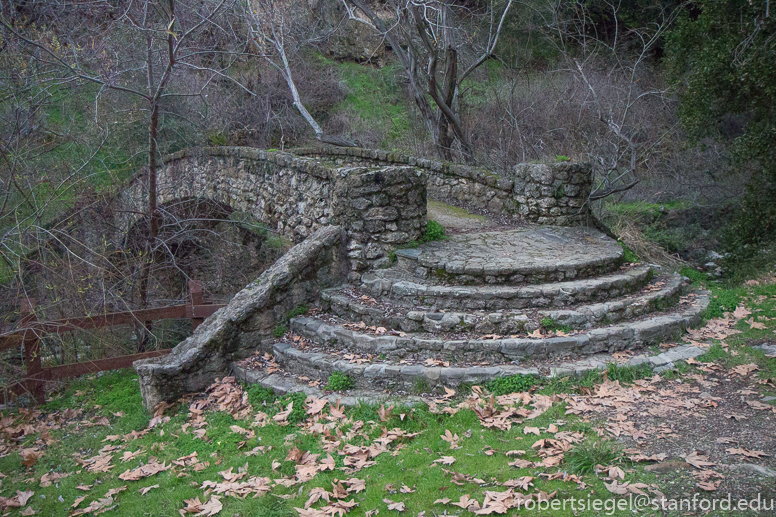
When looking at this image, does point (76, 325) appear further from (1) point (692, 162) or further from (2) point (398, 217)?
(1) point (692, 162)

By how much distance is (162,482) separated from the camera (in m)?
4.86

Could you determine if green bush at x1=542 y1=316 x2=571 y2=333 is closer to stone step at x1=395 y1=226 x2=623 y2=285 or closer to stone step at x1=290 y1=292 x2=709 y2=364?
stone step at x1=290 y1=292 x2=709 y2=364

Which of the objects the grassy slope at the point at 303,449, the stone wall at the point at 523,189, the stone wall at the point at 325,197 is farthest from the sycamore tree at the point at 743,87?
the stone wall at the point at 325,197

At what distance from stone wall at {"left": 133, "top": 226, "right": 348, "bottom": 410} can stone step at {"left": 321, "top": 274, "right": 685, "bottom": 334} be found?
0.59 meters

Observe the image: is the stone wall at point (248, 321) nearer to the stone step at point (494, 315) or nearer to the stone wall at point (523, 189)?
the stone step at point (494, 315)

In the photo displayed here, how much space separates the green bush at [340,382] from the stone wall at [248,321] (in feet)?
4.47

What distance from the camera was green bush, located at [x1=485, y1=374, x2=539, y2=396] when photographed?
219 inches

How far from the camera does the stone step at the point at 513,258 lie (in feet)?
22.6

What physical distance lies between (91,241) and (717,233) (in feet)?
45.3

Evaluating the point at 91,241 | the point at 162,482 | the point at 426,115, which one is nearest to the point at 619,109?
the point at 426,115

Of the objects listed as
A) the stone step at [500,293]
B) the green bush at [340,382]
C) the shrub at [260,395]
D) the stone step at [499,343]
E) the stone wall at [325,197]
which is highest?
the stone wall at [325,197]

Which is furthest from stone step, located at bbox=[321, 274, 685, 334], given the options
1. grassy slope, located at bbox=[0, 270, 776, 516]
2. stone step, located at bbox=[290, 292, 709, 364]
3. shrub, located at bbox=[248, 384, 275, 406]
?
shrub, located at bbox=[248, 384, 275, 406]

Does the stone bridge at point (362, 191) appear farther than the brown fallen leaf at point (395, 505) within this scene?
Yes

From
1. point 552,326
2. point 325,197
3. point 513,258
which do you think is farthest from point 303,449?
point 325,197
